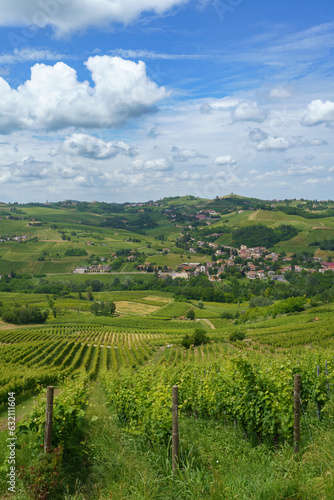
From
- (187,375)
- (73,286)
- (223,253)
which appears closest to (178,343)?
(187,375)

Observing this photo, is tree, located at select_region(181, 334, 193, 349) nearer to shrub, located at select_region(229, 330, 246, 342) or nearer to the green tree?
shrub, located at select_region(229, 330, 246, 342)

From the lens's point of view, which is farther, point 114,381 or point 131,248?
point 131,248

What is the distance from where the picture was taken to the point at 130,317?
88812 mm

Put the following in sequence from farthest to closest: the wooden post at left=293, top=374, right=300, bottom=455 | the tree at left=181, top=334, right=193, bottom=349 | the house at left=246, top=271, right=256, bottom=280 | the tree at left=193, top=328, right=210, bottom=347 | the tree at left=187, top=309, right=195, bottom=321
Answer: the house at left=246, top=271, right=256, bottom=280 → the tree at left=187, top=309, right=195, bottom=321 → the tree at left=193, top=328, right=210, bottom=347 → the tree at left=181, top=334, right=193, bottom=349 → the wooden post at left=293, top=374, right=300, bottom=455

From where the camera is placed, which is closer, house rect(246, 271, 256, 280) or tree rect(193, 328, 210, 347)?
tree rect(193, 328, 210, 347)

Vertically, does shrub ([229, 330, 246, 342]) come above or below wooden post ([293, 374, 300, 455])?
below

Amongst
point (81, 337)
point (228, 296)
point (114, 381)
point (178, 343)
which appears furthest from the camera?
point (228, 296)

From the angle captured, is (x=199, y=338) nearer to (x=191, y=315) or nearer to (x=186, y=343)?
(x=186, y=343)

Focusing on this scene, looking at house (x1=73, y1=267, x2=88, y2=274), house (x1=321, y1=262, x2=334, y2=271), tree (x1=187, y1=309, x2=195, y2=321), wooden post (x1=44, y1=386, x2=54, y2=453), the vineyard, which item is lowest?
tree (x1=187, y1=309, x2=195, y2=321)

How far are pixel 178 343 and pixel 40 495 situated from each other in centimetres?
5271

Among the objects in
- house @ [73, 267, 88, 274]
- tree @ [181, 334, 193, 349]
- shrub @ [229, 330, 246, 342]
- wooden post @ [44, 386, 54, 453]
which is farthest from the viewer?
house @ [73, 267, 88, 274]

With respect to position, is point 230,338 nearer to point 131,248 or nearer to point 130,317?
point 130,317

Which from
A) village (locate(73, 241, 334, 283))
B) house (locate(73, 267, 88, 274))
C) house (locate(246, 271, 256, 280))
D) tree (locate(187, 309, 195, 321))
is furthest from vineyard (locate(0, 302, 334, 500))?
→ house (locate(73, 267, 88, 274))

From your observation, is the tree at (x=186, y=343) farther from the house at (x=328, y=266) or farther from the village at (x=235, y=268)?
the house at (x=328, y=266)
